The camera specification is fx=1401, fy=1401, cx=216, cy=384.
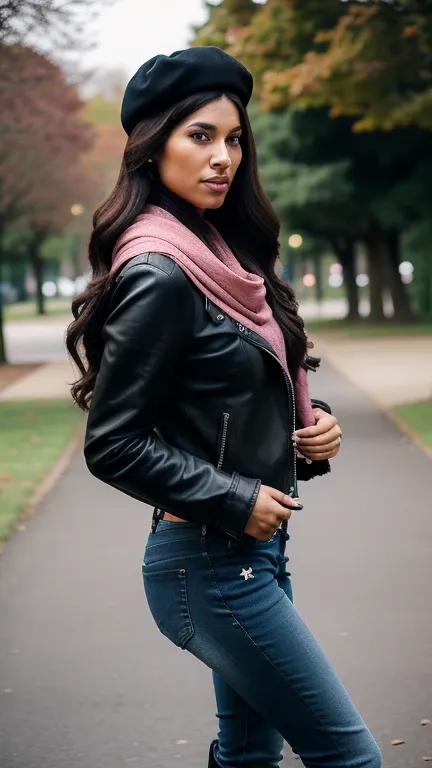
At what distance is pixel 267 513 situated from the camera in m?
2.66

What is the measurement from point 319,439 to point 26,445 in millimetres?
11395

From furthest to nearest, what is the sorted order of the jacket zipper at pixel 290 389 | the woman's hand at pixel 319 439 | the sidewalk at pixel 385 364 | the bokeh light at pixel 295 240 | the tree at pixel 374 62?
1. the bokeh light at pixel 295 240
2. the sidewalk at pixel 385 364
3. the tree at pixel 374 62
4. the woman's hand at pixel 319 439
5. the jacket zipper at pixel 290 389

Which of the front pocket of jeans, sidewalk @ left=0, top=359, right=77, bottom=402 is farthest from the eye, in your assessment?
sidewalk @ left=0, top=359, right=77, bottom=402

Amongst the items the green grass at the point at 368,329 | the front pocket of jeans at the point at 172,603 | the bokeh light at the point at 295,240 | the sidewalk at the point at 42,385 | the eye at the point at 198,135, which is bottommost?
the green grass at the point at 368,329

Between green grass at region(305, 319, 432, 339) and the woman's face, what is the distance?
34836 mm

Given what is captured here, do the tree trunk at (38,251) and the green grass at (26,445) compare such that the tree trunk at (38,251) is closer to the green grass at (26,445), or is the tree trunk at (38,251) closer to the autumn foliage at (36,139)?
the autumn foliage at (36,139)

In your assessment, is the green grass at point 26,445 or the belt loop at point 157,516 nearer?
the belt loop at point 157,516

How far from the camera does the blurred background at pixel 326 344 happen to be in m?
5.61

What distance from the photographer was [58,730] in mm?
4871

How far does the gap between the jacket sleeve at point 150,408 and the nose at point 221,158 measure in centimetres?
26

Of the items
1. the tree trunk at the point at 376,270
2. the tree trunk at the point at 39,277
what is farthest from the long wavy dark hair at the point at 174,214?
the tree trunk at the point at 39,277

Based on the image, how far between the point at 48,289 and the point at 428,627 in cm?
10752

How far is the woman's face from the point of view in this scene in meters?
2.78

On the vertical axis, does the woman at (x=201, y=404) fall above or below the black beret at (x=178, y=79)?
below
